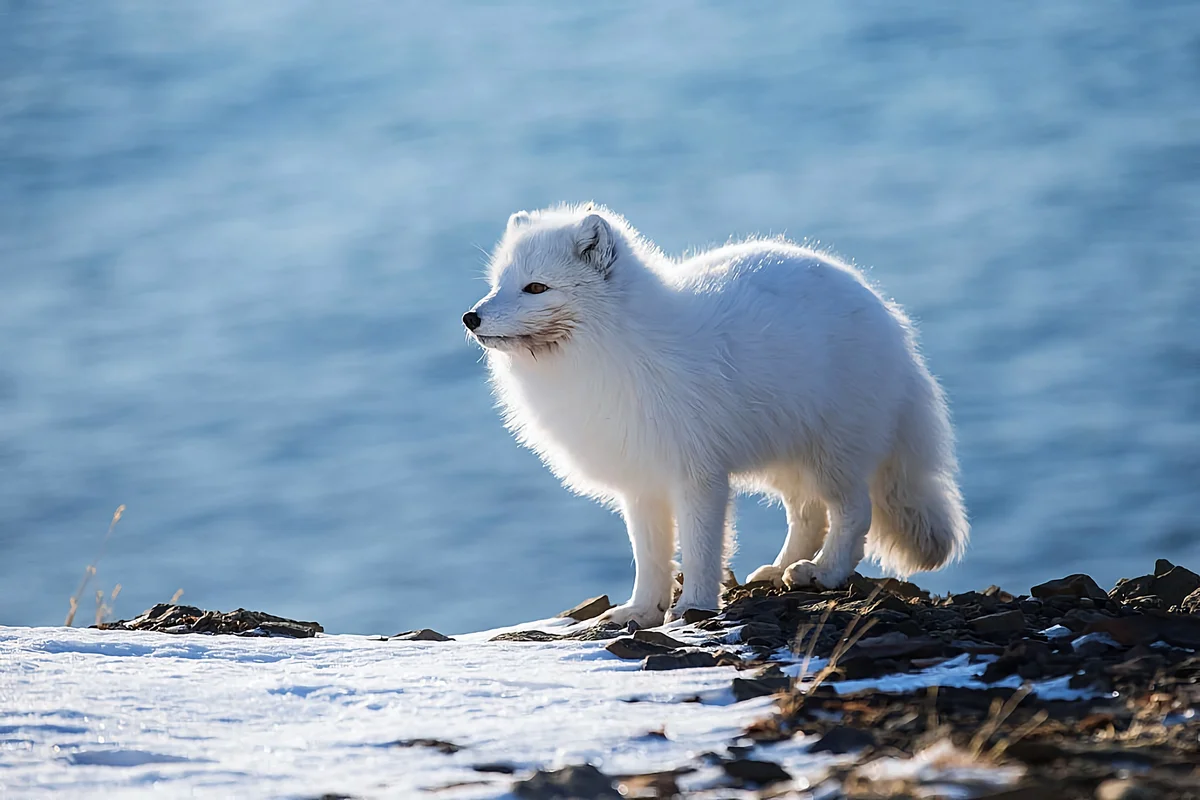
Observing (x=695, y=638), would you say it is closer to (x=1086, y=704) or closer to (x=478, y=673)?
(x=478, y=673)

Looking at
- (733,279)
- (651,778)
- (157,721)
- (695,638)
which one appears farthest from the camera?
(733,279)

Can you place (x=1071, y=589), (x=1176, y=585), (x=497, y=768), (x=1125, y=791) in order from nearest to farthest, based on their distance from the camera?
(x=1125, y=791)
(x=497, y=768)
(x=1071, y=589)
(x=1176, y=585)

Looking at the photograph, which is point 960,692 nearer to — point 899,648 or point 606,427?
point 899,648

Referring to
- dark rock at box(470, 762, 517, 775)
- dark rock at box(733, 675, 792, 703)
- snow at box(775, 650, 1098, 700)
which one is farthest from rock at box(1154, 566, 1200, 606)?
dark rock at box(470, 762, 517, 775)

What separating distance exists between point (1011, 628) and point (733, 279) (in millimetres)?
2509

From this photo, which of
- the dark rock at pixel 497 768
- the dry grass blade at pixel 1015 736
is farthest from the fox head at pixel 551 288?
the dry grass blade at pixel 1015 736

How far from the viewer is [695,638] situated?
16.6 feet

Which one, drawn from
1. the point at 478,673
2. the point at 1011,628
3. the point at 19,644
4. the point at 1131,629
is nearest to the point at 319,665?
the point at 478,673

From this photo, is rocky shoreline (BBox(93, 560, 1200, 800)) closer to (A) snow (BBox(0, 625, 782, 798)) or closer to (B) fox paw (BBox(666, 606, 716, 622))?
(B) fox paw (BBox(666, 606, 716, 622))

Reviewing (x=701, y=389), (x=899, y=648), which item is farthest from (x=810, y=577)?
(x=899, y=648)

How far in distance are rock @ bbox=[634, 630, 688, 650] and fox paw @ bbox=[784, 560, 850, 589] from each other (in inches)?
65.5

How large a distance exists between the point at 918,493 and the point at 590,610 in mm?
1938

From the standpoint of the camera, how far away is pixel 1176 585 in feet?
19.0

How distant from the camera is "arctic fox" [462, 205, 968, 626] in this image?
19.6ft
